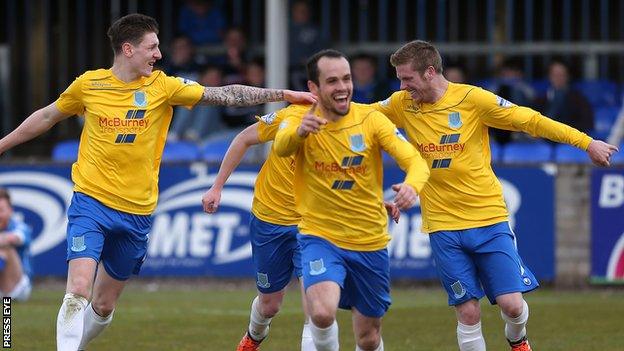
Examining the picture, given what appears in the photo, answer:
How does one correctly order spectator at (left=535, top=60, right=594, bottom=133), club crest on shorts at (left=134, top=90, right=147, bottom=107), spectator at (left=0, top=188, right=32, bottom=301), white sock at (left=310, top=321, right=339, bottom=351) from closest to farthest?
white sock at (left=310, top=321, right=339, bottom=351) < club crest on shorts at (left=134, top=90, right=147, bottom=107) < spectator at (left=0, top=188, right=32, bottom=301) < spectator at (left=535, top=60, right=594, bottom=133)

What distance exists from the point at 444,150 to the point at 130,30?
233 centimetres

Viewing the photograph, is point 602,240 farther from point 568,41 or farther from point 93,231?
point 93,231

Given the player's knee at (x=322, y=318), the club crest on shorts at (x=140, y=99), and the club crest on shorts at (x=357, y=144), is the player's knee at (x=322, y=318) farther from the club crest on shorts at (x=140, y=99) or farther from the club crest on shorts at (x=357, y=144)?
the club crest on shorts at (x=140, y=99)

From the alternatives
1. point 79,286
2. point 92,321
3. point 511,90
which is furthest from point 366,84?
point 79,286

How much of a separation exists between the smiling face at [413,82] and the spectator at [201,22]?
39.0 feet

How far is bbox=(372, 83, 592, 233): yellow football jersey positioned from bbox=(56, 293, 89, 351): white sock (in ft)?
7.96

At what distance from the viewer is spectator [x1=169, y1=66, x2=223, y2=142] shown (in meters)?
19.1

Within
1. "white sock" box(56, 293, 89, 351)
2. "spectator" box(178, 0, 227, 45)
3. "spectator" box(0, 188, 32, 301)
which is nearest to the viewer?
"white sock" box(56, 293, 89, 351)

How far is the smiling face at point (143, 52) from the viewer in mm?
9734

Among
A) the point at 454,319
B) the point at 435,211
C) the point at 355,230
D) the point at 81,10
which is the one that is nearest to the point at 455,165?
the point at 435,211

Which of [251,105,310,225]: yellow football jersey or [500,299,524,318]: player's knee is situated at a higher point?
[251,105,310,225]: yellow football jersey

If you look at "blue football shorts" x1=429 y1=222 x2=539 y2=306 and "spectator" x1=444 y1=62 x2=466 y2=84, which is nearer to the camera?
"blue football shorts" x1=429 y1=222 x2=539 y2=306

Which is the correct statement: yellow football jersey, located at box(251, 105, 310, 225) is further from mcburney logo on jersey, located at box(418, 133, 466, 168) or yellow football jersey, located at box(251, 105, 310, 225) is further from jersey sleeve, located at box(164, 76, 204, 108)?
mcburney logo on jersey, located at box(418, 133, 466, 168)

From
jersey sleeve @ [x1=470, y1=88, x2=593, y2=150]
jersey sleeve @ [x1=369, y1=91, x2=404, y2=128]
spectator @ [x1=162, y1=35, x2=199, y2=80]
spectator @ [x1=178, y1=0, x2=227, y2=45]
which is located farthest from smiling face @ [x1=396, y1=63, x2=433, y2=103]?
spectator @ [x1=178, y1=0, x2=227, y2=45]
